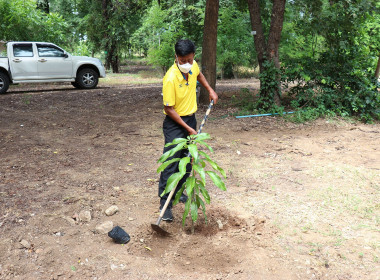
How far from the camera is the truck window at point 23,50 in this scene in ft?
42.0

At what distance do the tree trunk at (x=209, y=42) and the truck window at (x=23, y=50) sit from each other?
6.98m

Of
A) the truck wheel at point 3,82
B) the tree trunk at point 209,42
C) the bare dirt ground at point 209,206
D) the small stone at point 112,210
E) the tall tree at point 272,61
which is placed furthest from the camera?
the truck wheel at point 3,82

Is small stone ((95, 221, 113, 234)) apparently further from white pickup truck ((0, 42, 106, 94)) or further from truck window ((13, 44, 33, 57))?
truck window ((13, 44, 33, 57))

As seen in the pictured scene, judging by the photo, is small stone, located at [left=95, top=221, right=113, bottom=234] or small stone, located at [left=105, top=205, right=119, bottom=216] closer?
small stone, located at [left=95, top=221, right=113, bottom=234]

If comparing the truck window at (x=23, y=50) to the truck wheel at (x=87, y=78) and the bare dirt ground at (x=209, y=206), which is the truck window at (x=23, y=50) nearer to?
the truck wheel at (x=87, y=78)

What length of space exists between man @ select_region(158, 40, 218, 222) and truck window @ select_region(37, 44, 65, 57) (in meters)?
10.9

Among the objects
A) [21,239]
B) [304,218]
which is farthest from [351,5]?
[21,239]

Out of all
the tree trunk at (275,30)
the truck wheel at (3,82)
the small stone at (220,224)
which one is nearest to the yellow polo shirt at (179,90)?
the small stone at (220,224)

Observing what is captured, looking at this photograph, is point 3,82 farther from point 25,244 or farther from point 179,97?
point 179,97

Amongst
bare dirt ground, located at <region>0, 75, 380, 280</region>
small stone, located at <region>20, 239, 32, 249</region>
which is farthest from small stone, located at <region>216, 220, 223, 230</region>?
small stone, located at <region>20, 239, 32, 249</region>

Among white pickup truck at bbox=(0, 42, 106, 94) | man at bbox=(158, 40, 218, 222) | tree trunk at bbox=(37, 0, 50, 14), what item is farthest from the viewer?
tree trunk at bbox=(37, 0, 50, 14)

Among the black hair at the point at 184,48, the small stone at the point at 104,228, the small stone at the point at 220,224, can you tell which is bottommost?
the small stone at the point at 220,224

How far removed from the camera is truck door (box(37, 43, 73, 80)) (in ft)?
43.1

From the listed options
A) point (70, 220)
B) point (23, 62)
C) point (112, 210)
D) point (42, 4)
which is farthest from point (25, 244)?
point (42, 4)
